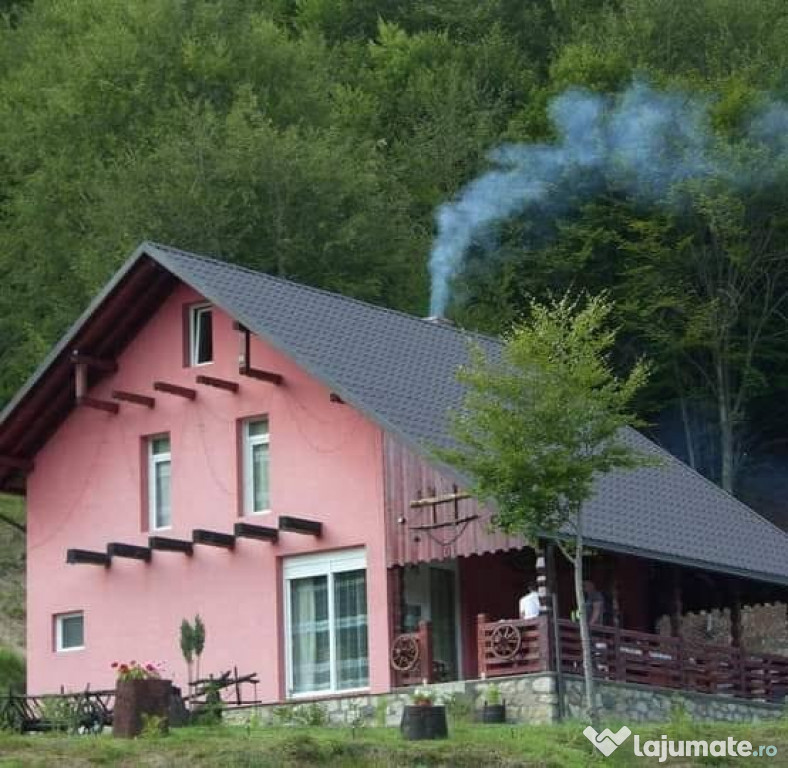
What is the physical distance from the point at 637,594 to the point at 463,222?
18642 millimetres

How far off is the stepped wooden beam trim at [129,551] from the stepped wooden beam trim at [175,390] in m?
2.26

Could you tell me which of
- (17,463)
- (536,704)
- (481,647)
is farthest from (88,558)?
(536,704)

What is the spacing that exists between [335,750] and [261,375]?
1007cm

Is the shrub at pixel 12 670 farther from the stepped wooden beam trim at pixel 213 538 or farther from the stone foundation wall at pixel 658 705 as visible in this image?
the stone foundation wall at pixel 658 705

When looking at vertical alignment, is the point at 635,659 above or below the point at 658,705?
above

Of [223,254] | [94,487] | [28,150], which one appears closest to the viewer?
[94,487]

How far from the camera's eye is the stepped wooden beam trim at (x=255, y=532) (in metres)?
29.1

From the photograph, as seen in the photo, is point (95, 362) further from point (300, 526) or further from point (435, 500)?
point (435, 500)

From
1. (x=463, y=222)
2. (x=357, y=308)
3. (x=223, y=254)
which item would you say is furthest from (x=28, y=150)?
(x=357, y=308)

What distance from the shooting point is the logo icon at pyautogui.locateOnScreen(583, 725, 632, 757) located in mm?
21984

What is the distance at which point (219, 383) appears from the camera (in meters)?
30.7

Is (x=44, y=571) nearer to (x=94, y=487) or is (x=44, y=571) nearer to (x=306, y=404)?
(x=94, y=487)

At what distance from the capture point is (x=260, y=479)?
30641mm

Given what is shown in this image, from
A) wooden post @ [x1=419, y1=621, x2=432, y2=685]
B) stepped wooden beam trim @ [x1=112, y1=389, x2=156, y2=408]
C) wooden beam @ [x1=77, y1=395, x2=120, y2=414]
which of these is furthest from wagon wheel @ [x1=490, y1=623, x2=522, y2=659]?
wooden beam @ [x1=77, y1=395, x2=120, y2=414]
